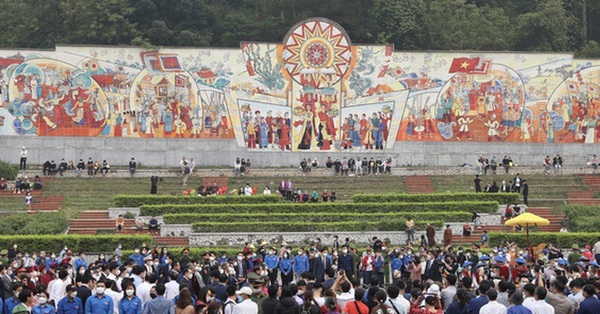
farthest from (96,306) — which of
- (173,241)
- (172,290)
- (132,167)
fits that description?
(132,167)

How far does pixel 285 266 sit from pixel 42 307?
35.5 feet

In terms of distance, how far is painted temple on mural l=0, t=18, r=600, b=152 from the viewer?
50.2 m

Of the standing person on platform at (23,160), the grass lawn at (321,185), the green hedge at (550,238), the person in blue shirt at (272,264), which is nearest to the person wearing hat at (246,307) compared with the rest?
the person in blue shirt at (272,264)

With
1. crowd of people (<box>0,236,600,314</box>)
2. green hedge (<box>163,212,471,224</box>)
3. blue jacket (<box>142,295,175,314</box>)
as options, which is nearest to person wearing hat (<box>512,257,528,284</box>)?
crowd of people (<box>0,236,600,314</box>)

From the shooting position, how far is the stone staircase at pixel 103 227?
122ft

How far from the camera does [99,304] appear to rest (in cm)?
1705

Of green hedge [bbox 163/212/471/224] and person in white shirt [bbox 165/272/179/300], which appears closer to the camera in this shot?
person in white shirt [bbox 165/272/179/300]

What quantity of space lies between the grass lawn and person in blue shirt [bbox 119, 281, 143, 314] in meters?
26.6

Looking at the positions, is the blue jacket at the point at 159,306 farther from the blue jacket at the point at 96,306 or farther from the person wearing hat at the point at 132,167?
the person wearing hat at the point at 132,167

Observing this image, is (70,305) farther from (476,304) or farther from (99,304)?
(476,304)

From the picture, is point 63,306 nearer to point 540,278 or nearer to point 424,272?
point 540,278

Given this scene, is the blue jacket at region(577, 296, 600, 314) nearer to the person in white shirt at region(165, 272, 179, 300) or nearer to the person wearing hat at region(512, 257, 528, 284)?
the person wearing hat at region(512, 257, 528, 284)

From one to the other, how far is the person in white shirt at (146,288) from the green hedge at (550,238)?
744 inches

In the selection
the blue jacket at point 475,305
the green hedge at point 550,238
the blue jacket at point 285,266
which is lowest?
the blue jacket at point 285,266
